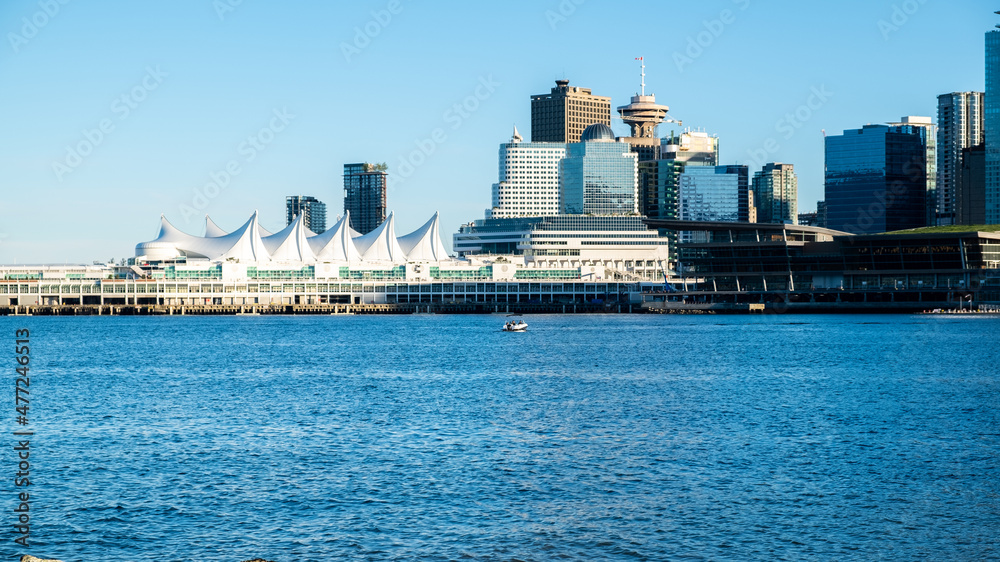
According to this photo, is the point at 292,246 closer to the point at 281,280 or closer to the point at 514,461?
the point at 281,280

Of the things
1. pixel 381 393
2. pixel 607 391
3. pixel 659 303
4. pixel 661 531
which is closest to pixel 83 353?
pixel 381 393

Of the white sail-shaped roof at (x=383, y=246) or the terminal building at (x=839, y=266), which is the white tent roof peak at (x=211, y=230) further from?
the terminal building at (x=839, y=266)

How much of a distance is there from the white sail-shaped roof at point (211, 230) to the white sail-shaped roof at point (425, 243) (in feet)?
84.9

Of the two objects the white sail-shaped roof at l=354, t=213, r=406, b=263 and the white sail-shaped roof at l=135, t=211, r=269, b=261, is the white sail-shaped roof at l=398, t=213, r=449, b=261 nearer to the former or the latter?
the white sail-shaped roof at l=354, t=213, r=406, b=263

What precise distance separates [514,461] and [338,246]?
146m

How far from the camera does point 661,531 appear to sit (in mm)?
24250

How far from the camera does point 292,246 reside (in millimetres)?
173375

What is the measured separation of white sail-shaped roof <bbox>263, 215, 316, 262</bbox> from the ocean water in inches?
4265

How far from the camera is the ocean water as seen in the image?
23.7 metres

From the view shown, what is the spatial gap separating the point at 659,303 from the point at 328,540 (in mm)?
125836

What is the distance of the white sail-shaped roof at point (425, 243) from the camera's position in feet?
597

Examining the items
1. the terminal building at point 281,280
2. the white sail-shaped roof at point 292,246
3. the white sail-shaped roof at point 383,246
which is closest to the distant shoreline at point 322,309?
the terminal building at point 281,280

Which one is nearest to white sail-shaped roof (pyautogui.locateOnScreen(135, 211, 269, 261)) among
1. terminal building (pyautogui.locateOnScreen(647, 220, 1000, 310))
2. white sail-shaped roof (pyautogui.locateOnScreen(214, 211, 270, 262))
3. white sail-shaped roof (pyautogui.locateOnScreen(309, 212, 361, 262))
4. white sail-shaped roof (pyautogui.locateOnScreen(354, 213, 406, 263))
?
white sail-shaped roof (pyautogui.locateOnScreen(214, 211, 270, 262))

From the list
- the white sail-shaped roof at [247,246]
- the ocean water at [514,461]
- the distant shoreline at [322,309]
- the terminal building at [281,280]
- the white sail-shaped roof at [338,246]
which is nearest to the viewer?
the ocean water at [514,461]
